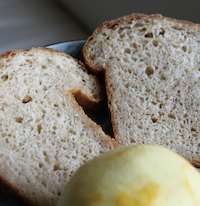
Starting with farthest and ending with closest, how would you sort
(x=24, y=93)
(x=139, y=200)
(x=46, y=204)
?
(x=24, y=93) < (x=46, y=204) < (x=139, y=200)

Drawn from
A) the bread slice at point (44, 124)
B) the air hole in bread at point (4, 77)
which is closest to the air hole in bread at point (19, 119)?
the bread slice at point (44, 124)

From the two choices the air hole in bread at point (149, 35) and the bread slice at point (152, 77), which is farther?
the air hole in bread at point (149, 35)

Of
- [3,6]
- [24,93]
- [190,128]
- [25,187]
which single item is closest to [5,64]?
[24,93]

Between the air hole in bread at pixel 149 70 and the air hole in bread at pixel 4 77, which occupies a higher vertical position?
the air hole in bread at pixel 149 70

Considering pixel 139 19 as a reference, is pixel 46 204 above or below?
below

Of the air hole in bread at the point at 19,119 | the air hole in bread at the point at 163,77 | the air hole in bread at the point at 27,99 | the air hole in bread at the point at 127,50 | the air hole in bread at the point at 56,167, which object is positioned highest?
the air hole in bread at the point at 127,50

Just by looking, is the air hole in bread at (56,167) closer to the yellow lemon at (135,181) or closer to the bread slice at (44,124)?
the bread slice at (44,124)

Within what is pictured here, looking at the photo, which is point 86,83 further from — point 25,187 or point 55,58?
point 25,187
